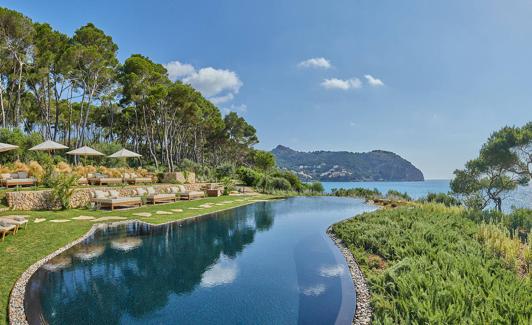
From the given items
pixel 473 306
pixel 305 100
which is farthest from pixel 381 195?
pixel 473 306

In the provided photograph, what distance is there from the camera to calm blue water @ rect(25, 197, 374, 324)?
450 centimetres

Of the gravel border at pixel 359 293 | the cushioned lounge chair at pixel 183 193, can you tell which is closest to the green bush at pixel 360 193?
the cushioned lounge chair at pixel 183 193

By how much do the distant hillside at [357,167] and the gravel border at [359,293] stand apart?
83.5m

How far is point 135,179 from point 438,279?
16.7 metres

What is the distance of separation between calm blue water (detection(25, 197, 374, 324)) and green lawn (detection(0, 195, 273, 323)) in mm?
349

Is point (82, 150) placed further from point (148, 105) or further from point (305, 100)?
point (305, 100)

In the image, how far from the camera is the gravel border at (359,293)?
14.5 feet

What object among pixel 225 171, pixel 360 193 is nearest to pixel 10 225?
pixel 225 171

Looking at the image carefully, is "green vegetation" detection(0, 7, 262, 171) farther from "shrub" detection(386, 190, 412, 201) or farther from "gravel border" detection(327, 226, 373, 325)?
"shrub" detection(386, 190, 412, 201)

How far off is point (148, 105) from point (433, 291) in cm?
2702

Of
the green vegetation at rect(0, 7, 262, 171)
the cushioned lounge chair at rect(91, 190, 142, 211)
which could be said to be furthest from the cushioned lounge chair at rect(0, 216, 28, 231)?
the green vegetation at rect(0, 7, 262, 171)

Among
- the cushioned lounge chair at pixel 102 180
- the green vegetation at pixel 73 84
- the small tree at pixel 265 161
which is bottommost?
the cushioned lounge chair at pixel 102 180

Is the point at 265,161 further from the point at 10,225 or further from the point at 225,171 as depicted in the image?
the point at 10,225

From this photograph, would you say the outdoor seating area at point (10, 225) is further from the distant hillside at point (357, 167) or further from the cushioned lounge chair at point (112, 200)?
the distant hillside at point (357, 167)
